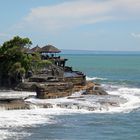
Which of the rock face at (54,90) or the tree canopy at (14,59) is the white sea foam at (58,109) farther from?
the tree canopy at (14,59)

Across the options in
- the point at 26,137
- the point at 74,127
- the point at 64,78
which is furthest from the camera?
the point at 64,78

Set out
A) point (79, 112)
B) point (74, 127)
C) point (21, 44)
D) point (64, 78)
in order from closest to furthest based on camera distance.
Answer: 1. point (74, 127)
2. point (79, 112)
3. point (64, 78)
4. point (21, 44)

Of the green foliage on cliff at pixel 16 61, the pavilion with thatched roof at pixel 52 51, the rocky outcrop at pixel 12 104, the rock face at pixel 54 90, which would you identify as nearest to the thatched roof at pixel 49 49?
the pavilion with thatched roof at pixel 52 51

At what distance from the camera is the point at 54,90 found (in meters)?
66.9

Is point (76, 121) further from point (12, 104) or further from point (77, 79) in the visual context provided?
point (77, 79)

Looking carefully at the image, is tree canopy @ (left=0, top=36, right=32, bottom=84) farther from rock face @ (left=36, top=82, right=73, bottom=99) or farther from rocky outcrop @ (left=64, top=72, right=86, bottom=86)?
rock face @ (left=36, top=82, right=73, bottom=99)

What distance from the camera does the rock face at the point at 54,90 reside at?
65125 mm

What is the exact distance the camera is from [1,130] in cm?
4444

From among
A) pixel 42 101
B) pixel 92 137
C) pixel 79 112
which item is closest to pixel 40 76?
pixel 42 101

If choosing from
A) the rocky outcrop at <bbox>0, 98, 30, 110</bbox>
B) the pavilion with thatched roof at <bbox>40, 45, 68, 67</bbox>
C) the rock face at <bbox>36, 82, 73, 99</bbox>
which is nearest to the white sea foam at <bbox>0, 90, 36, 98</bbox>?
the rock face at <bbox>36, 82, 73, 99</bbox>

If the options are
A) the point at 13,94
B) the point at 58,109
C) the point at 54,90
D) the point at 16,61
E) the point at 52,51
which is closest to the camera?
the point at 58,109

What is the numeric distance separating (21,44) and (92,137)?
43142mm

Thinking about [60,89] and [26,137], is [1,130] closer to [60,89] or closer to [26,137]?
[26,137]

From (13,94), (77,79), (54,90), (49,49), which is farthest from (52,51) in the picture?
(54,90)
